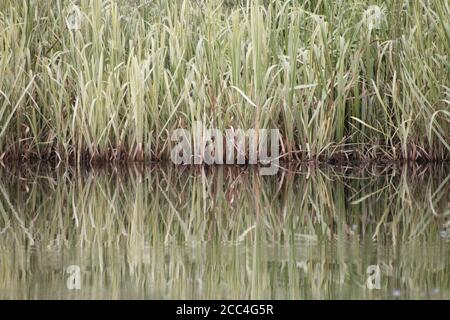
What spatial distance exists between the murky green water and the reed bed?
290 millimetres

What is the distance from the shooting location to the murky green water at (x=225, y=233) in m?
3.23

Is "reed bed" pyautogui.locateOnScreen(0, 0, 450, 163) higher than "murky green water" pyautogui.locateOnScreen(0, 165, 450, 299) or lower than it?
higher

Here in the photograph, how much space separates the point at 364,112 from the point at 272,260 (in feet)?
10.2

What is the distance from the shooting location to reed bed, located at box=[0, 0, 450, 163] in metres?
6.40

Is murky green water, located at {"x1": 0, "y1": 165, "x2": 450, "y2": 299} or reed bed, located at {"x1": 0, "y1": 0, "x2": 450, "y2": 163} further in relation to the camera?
reed bed, located at {"x1": 0, "y1": 0, "x2": 450, "y2": 163}

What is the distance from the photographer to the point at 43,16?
7.18m

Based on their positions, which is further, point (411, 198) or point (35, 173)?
point (35, 173)

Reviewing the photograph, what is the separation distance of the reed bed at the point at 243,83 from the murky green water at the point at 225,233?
0.95ft

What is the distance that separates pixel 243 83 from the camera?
254 inches

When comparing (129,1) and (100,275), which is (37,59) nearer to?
(129,1)

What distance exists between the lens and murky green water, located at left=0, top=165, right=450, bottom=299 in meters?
3.23
